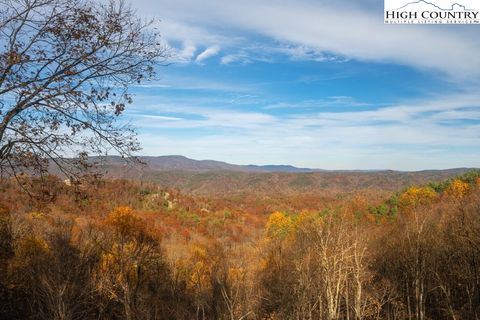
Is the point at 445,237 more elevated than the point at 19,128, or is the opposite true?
the point at 19,128

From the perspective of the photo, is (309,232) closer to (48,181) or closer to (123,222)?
(123,222)

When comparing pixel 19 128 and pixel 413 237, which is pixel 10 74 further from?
pixel 413 237

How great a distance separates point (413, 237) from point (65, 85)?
104ft

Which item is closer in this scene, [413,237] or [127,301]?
[127,301]

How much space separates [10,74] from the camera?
6.52 m

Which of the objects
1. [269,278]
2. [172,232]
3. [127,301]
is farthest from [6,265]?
[172,232]

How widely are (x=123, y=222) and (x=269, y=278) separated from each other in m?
16.9

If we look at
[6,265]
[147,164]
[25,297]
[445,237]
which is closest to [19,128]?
[147,164]

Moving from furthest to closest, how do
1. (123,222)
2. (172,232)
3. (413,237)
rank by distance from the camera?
(172,232)
(123,222)
(413,237)

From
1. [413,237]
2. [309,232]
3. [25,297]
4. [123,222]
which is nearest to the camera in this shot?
[25,297]

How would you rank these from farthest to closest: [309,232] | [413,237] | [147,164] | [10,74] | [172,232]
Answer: [172,232] → [309,232] → [413,237] → [147,164] → [10,74]

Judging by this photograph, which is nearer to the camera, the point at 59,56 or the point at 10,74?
the point at 10,74

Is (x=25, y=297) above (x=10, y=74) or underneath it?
underneath

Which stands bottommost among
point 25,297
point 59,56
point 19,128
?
point 25,297
